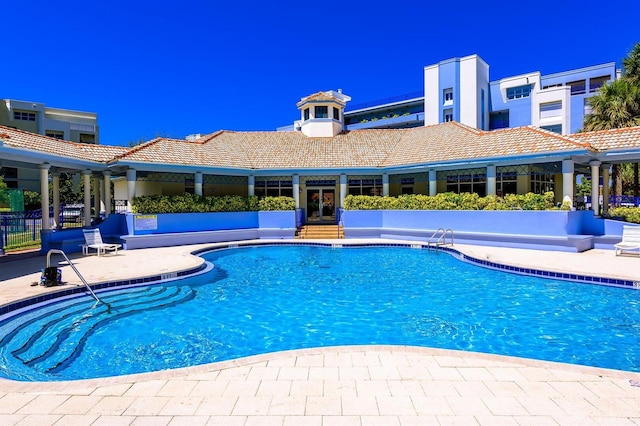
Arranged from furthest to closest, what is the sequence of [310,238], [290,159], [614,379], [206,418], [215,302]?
[290,159] → [310,238] → [215,302] → [614,379] → [206,418]

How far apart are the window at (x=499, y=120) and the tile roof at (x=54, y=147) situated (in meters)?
41.2

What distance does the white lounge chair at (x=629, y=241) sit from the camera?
1394cm

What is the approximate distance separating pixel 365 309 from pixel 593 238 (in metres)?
13.1

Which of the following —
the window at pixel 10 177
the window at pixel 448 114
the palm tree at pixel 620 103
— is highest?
the window at pixel 448 114

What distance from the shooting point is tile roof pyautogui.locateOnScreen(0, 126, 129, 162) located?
529 inches

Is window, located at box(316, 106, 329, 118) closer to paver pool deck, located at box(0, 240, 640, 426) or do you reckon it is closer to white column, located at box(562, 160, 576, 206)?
white column, located at box(562, 160, 576, 206)

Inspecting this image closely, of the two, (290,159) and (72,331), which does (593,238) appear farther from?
(72,331)

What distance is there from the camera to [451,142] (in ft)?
71.4

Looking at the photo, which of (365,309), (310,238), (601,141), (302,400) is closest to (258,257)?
(310,238)

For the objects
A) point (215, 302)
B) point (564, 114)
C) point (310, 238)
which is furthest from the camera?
point (564, 114)

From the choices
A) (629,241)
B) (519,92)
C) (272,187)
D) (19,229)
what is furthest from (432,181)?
(519,92)

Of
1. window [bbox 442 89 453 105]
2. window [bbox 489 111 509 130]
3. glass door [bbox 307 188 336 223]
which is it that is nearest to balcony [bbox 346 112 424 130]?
window [bbox 442 89 453 105]

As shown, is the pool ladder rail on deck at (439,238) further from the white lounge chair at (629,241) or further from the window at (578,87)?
the window at (578,87)

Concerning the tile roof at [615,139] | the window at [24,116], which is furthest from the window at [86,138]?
the tile roof at [615,139]
